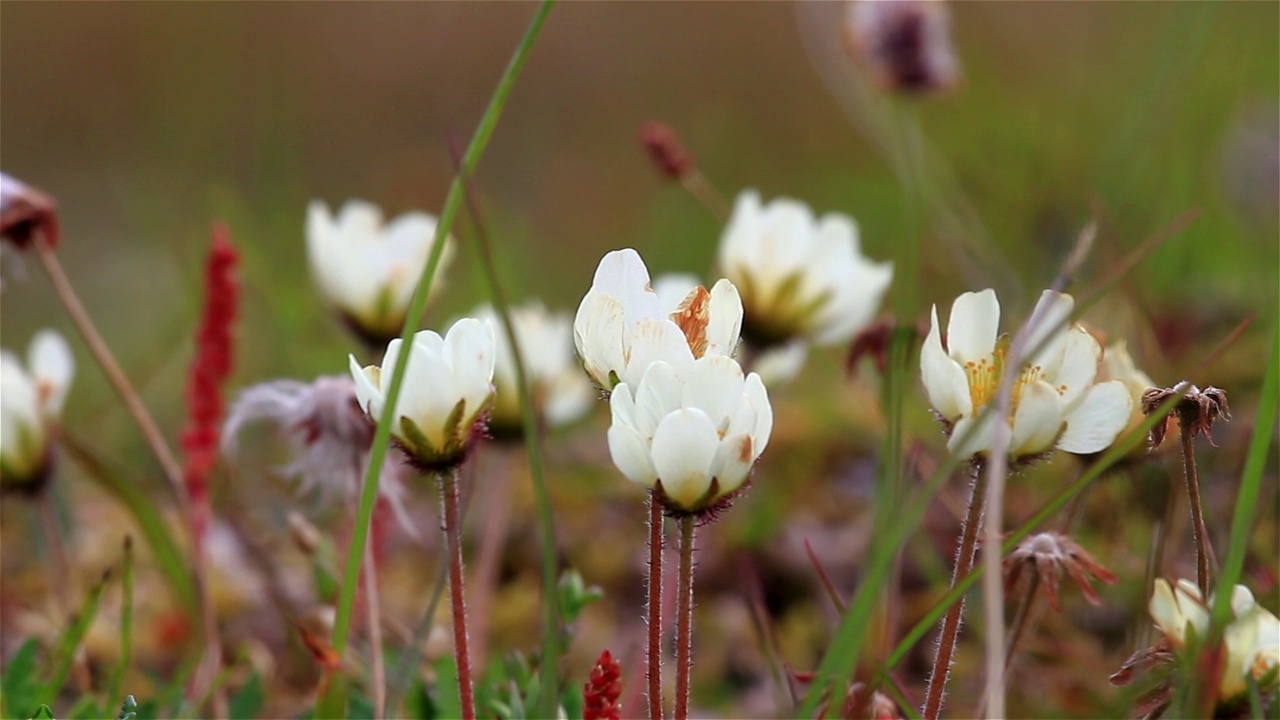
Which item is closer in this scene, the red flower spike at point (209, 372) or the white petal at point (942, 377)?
the white petal at point (942, 377)

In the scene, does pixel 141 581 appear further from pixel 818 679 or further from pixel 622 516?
pixel 818 679

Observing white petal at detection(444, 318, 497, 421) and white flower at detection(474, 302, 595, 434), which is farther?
white flower at detection(474, 302, 595, 434)

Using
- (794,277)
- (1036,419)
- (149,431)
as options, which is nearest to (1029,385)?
(1036,419)

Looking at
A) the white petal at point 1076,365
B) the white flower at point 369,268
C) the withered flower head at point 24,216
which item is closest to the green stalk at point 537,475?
the white petal at point 1076,365

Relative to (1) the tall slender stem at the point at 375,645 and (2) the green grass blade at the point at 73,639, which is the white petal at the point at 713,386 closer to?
(1) the tall slender stem at the point at 375,645

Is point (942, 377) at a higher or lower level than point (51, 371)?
lower

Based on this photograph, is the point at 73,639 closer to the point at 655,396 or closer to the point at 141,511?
the point at 141,511

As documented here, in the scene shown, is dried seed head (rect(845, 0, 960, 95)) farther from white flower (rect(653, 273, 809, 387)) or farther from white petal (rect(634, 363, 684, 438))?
white petal (rect(634, 363, 684, 438))

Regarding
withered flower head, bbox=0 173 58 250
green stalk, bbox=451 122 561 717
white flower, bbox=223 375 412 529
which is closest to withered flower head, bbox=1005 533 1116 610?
green stalk, bbox=451 122 561 717
